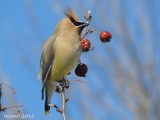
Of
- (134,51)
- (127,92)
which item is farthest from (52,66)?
(134,51)

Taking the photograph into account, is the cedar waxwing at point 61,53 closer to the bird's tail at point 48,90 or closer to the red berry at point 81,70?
the bird's tail at point 48,90

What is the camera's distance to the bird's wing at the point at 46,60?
410cm

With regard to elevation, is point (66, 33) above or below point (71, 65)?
above

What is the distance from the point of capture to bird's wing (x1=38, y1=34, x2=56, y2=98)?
4102 mm

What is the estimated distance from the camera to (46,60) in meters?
4.12

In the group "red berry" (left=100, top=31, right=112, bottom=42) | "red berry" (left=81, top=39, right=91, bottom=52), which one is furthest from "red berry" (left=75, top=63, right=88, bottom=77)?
"red berry" (left=100, top=31, right=112, bottom=42)

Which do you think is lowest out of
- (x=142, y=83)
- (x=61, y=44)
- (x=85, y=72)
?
(x=142, y=83)

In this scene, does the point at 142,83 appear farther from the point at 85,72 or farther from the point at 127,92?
the point at 85,72

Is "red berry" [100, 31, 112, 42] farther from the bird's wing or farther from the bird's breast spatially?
the bird's wing

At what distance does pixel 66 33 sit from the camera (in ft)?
13.8

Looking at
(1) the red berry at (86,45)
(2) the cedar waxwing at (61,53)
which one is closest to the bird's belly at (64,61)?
(2) the cedar waxwing at (61,53)

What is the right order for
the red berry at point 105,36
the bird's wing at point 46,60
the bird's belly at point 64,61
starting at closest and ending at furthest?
1. the red berry at point 105,36
2. the bird's belly at point 64,61
3. the bird's wing at point 46,60

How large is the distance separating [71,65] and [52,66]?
27cm

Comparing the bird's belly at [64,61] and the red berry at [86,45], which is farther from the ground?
the red berry at [86,45]
